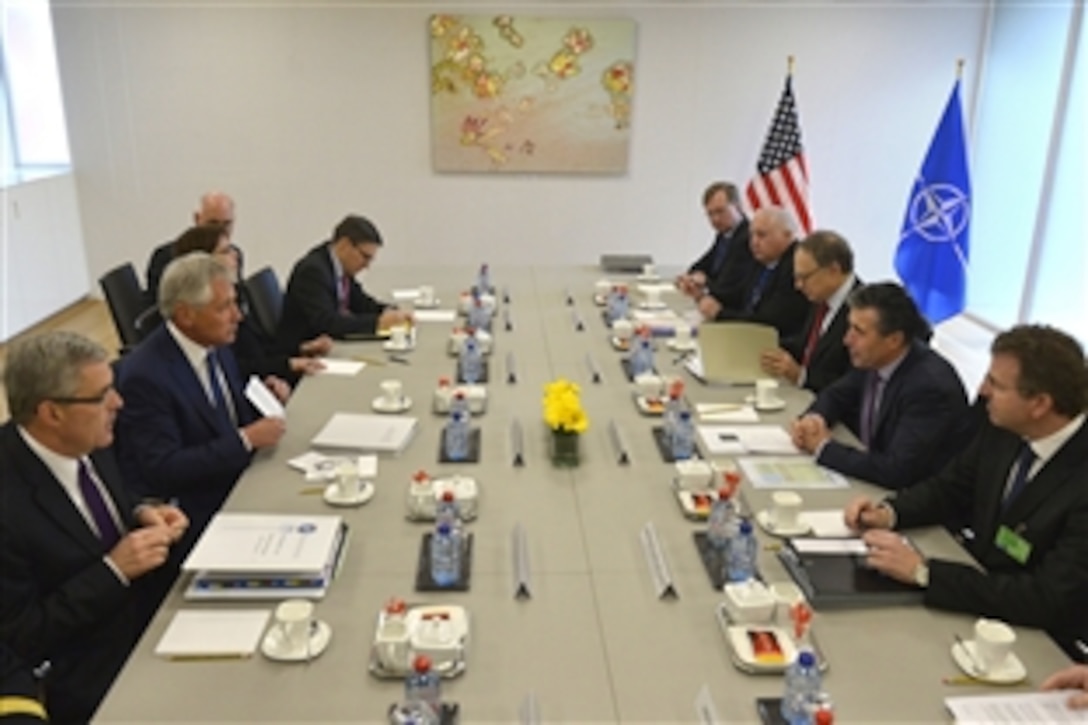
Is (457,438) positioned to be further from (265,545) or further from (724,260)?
(724,260)

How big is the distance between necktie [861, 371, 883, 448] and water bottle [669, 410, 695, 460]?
24.3 inches

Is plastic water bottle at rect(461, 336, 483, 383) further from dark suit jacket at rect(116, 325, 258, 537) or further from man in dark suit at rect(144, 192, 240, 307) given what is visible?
man in dark suit at rect(144, 192, 240, 307)

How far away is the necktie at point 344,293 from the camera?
432 cm

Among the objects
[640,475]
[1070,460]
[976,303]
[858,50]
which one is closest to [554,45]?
[858,50]

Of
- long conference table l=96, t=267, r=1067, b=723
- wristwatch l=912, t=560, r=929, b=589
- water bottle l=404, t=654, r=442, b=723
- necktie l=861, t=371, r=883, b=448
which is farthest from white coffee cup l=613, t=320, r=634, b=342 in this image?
water bottle l=404, t=654, r=442, b=723

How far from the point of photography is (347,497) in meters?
2.37

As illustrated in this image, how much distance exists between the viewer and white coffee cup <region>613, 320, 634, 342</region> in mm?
3891

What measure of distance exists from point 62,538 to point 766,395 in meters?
2.22

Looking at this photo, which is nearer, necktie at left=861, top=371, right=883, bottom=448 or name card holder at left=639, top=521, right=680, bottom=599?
name card holder at left=639, top=521, right=680, bottom=599

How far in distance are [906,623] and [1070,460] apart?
1.85 ft

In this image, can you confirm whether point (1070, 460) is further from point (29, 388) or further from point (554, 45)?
point (554, 45)

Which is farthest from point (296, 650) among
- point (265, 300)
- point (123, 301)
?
point (265, 300)

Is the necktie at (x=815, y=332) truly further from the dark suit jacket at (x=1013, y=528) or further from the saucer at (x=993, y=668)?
the saucer at (x=993, y=668)

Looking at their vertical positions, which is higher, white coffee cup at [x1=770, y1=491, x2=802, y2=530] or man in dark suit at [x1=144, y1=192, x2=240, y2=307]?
man in dark suit at [x1=144, y1=192, x2=240, y2=307]
